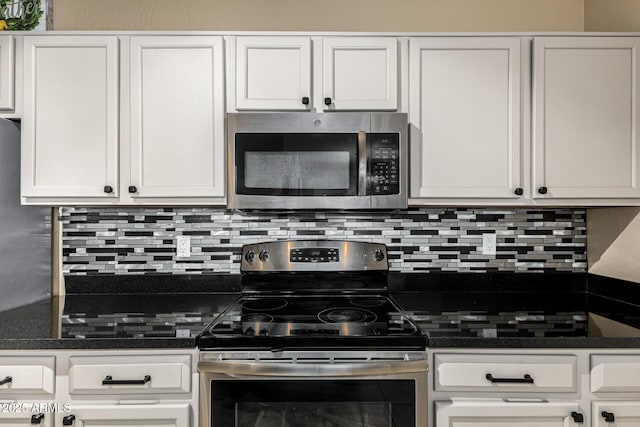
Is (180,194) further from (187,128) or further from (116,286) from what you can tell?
(116,286)

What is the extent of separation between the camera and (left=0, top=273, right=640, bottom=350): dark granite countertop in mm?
1495

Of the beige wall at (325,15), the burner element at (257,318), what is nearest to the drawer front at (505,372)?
the burner element at (257,318)

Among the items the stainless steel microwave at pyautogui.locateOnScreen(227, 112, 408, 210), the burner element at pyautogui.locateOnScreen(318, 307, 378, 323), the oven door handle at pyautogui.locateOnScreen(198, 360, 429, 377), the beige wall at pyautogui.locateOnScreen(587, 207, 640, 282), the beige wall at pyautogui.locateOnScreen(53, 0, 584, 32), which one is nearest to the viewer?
the oven door handle at pyautogui.locateOnScreen(198, 360, 429, 377)

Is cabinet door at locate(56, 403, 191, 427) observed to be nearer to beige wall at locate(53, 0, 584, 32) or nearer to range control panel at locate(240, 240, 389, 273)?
range control panel at locate(240, 240, 389, 273)

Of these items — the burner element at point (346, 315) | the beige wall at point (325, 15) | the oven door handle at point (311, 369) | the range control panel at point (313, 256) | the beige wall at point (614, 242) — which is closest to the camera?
the oven door handle at point (311, 369)

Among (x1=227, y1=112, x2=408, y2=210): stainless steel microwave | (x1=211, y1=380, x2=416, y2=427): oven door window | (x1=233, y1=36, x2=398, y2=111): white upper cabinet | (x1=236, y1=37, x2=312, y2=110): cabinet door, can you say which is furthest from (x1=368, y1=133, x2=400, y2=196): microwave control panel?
(x1=211, y1=380, x2=416, y2=427): oven door window

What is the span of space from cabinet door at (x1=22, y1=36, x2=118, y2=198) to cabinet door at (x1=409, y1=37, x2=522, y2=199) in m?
1.24

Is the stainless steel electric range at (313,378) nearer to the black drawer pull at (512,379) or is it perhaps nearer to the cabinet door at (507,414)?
the cabinet door at (507,414)

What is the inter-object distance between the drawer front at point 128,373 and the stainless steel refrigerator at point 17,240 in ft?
2.00

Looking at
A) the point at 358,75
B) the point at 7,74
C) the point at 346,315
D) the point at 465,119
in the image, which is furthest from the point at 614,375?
the point at 7,74

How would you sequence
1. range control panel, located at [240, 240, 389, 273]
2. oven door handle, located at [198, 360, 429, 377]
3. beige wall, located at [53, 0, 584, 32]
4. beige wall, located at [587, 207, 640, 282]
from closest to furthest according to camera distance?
oven door handle, located at [198, 360, 429, 377]
beige wall, located at [587, 207, 640, 282]
range control panel, located at [240, 240, 389, 273]
beige wall, located at [53, 0, 584, 32]

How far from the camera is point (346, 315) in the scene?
1.78 metres

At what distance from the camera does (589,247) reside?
220cm

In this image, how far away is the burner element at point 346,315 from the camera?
170 centimetres
